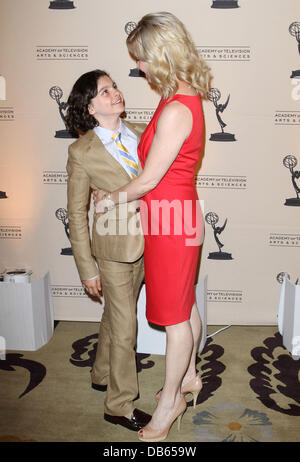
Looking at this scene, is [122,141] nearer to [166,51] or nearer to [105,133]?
Result: [105,133]

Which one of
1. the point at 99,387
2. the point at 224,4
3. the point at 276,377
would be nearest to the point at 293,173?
the point at 224,4

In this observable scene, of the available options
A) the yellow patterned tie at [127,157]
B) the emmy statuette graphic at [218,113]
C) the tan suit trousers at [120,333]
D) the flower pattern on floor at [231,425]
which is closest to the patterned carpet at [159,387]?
the flower pattern on floor at [231,425]

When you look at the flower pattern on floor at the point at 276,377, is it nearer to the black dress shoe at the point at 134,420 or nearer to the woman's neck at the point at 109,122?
the black dress shoe at the point at 134,420

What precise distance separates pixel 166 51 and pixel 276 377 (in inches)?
67.1

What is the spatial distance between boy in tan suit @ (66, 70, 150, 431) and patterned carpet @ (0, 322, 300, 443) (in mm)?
180

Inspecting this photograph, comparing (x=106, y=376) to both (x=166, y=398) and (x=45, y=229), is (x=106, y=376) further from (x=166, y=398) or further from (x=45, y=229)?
(x=45, y=229)

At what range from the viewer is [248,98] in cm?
273

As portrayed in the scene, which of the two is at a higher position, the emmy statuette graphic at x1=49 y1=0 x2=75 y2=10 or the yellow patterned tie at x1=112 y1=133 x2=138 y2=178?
the emmy statuette graphic at x1=49 y1=0 x2=75 y2=10

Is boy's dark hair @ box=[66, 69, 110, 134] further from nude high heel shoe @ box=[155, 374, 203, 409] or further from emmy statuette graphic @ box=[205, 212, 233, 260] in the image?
nude high heel shoe @ box=[155, 374, 203, 409]

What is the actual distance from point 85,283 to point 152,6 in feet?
5.35

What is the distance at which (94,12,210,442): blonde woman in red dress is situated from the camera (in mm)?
1675

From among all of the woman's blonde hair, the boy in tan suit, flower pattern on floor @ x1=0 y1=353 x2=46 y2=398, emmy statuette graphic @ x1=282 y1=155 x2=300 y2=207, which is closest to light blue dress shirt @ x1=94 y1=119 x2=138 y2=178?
the boy in tan suit

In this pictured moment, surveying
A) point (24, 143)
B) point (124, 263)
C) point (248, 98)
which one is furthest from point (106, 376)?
point (248, 98)

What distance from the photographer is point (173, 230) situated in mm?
1830
